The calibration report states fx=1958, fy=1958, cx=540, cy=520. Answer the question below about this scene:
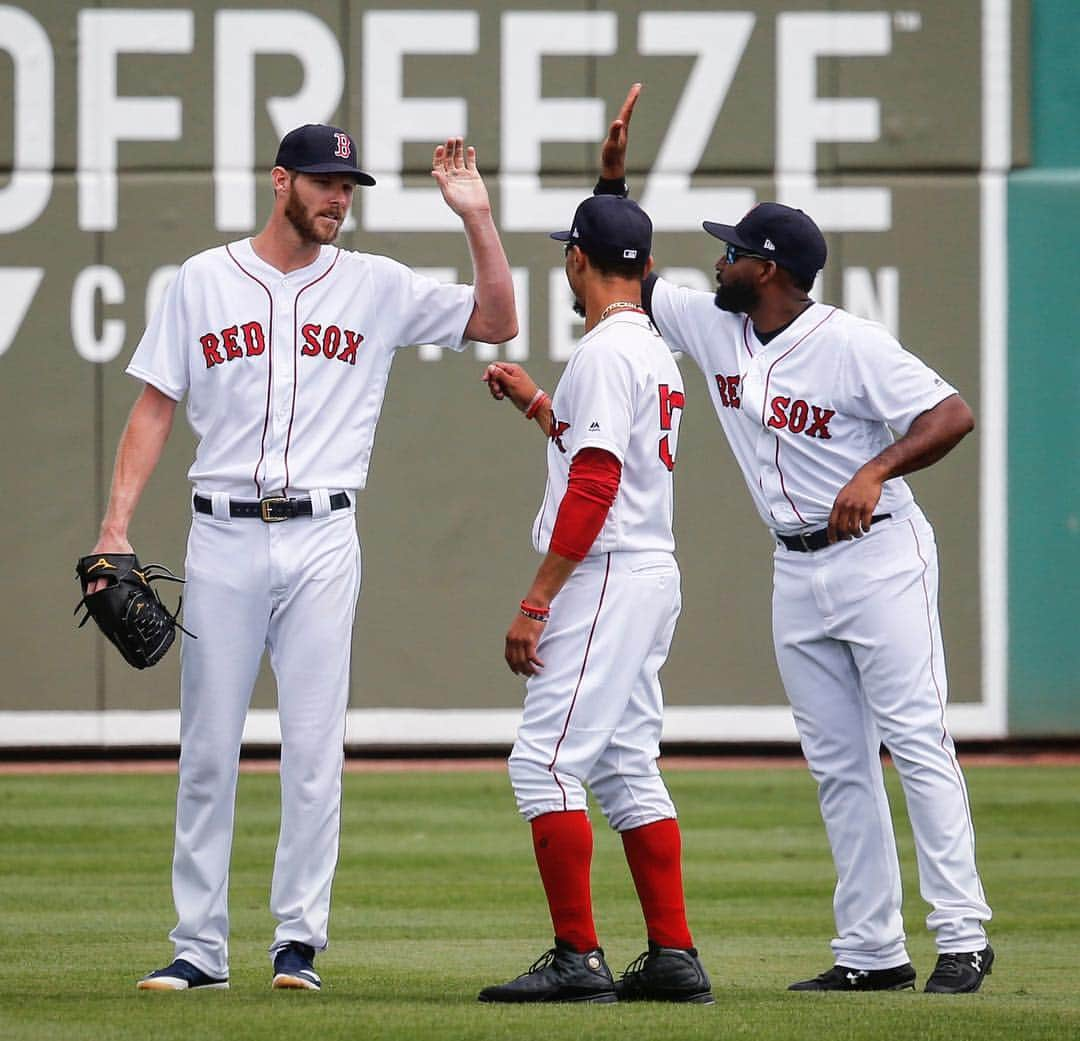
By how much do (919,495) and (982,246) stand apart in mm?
1347

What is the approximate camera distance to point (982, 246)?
10.3 meters

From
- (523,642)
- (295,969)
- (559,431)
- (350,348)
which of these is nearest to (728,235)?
(559,431)

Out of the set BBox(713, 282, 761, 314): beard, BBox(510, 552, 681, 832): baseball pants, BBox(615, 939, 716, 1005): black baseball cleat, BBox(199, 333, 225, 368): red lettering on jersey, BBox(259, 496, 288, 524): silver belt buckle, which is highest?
BBox(713, 282, 761, 314): beard

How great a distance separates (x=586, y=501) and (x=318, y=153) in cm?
117

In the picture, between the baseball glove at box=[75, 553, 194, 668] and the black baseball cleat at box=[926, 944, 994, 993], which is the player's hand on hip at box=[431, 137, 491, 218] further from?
the black baseball cleat at box=[926, 944, 994, 993]

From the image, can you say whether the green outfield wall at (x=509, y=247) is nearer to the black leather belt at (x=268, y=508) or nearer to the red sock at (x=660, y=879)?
the black leather belt at (x=268, y=508)

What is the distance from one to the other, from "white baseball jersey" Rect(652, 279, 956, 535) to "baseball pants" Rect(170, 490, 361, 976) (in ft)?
3.73

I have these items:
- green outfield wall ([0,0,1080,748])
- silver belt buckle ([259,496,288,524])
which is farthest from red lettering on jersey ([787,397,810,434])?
green outfield wall ([0,0,1080,748])

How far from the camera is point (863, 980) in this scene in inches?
190

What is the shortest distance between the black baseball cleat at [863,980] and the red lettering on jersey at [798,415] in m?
1.35

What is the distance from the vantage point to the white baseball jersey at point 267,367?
4695mm

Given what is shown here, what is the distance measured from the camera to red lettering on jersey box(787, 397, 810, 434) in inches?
194

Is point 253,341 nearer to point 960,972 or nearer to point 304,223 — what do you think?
point 304,223

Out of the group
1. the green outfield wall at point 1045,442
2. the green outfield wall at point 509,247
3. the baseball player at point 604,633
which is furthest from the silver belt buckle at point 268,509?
the green outfield wall at point 1045,442
